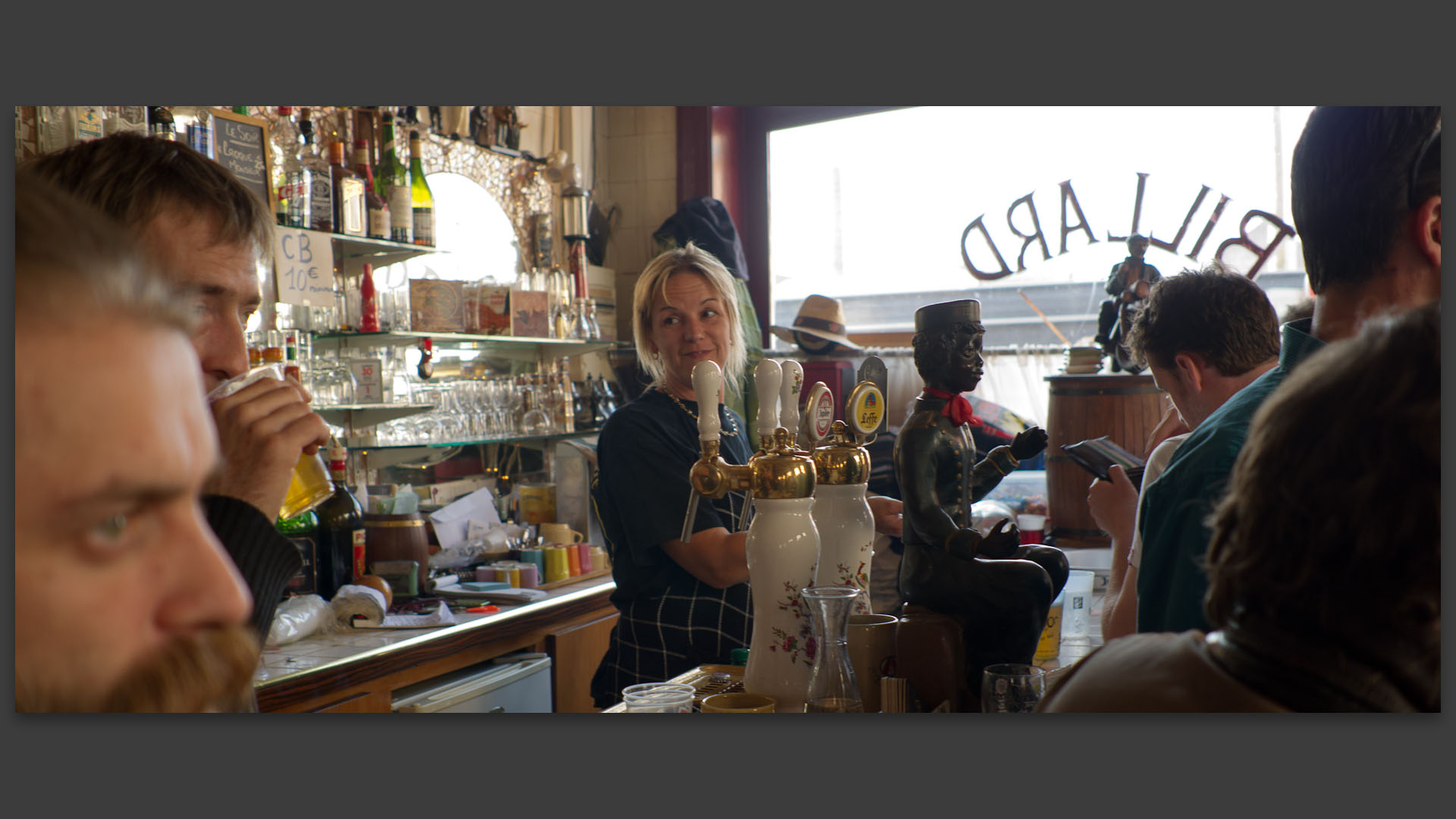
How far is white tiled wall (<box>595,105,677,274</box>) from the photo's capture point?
161 cm

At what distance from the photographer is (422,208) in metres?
2.11

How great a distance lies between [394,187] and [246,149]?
0.29 meters

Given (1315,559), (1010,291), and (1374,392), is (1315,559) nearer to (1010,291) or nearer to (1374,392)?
(1374,392)

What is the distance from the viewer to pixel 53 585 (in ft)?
1.87

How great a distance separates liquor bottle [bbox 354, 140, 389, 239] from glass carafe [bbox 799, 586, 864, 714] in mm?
1402

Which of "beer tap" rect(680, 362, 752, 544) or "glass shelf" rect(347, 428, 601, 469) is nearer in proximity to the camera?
"beer tap" rect(680, 362, 752, 544)

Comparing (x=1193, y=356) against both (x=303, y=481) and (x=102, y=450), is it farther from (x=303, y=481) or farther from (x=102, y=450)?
(x=102, y=450)

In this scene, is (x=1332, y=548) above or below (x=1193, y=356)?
below

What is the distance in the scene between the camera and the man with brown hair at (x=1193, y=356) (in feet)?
4.62

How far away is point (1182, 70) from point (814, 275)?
0.64 metres

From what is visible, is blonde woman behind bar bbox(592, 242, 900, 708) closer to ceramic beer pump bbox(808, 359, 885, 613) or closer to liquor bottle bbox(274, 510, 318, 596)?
ceramic beer pump bbox(808, 359, 885, 613)

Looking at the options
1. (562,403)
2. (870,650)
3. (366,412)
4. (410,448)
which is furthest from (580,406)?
(870,650)

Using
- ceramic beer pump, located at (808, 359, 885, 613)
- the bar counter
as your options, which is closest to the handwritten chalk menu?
the bar counter

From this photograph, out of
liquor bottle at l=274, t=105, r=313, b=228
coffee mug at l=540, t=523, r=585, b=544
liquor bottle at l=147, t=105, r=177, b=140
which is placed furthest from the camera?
liquor bottle at l=274, t=105, r=313, b=228
